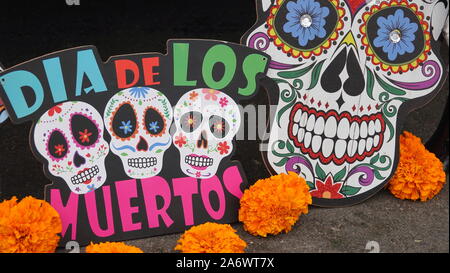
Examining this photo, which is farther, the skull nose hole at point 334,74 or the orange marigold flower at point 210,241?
the skull nose hole at point 334,74

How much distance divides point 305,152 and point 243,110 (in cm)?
40

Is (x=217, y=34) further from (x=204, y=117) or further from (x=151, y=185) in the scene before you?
(x=151, y=185)

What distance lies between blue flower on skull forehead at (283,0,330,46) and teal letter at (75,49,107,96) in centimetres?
88

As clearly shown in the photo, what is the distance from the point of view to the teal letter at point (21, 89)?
208cm

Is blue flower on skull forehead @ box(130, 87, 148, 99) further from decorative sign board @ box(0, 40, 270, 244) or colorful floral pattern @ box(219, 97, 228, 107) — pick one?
colorful floral pattern @ box(219, 97, 228, 107)

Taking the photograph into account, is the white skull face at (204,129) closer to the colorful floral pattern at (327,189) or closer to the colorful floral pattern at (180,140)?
the colorful floral pattern at (180,140)

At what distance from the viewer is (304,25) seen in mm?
2355

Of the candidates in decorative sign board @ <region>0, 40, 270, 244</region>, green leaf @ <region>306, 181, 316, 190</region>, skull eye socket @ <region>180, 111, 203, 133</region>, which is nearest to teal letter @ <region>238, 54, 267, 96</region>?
decorative sign board @ <region>0, 40, 270, 244</region>

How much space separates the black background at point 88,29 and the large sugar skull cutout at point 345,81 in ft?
0.66

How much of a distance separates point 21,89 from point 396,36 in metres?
1.73

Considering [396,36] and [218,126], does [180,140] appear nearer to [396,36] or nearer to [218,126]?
[218,126]

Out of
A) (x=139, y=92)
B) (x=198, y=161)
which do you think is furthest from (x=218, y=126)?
(x=139, y=92)

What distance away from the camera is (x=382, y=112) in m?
2.52

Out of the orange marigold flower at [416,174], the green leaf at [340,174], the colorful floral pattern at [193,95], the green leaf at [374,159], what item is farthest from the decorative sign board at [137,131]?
the orange marigold flower at [416,174]
